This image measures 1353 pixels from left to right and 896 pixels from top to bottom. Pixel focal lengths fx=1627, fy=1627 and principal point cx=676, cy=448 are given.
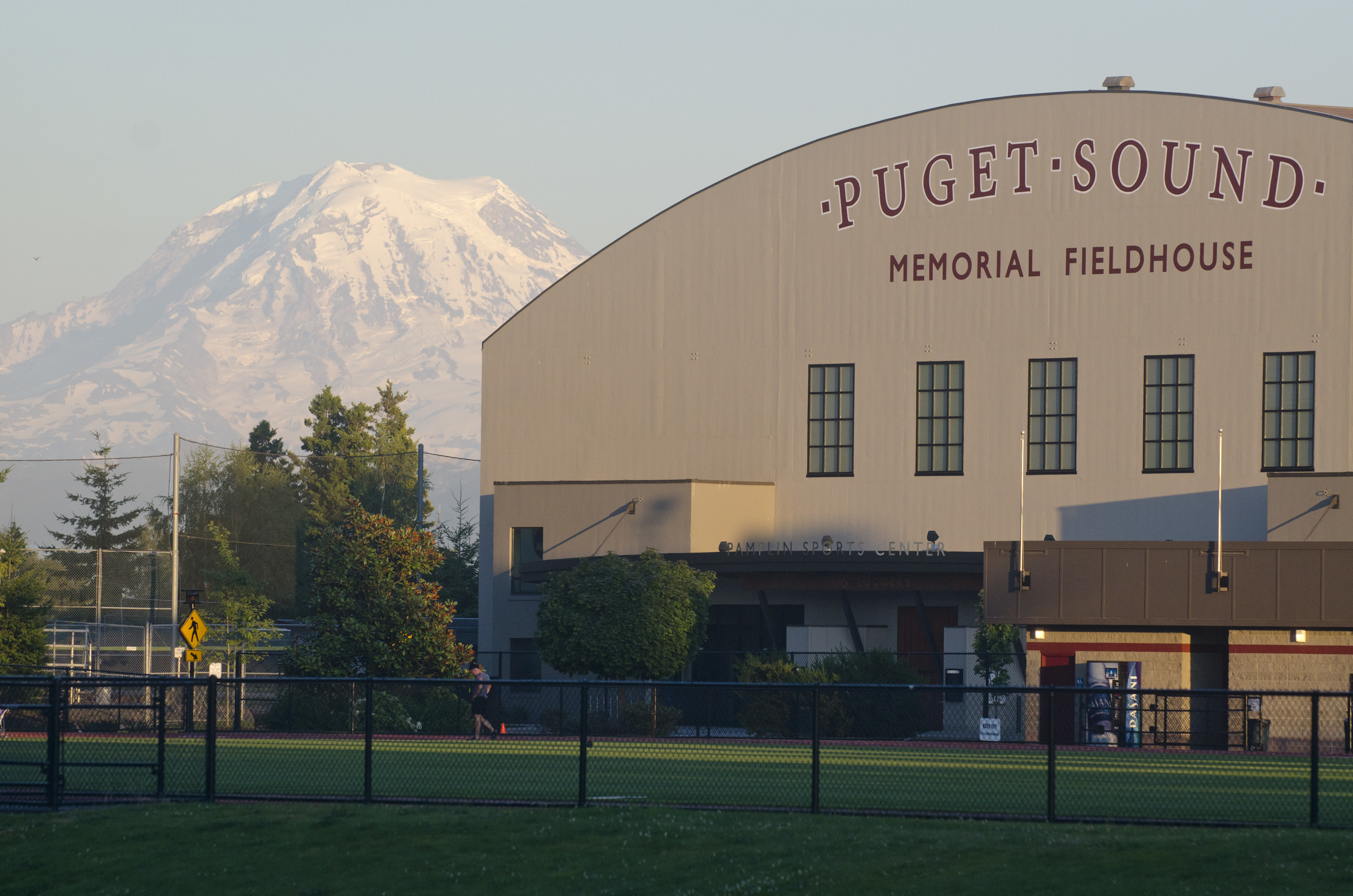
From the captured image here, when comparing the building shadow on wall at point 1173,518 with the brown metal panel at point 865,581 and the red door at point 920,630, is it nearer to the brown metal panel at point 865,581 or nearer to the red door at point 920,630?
the brown metal panel at point 865,581

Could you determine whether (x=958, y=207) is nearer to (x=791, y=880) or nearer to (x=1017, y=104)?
(x=1017, y=104)

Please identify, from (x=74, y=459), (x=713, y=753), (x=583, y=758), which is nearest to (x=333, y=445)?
(x=74, y=459)

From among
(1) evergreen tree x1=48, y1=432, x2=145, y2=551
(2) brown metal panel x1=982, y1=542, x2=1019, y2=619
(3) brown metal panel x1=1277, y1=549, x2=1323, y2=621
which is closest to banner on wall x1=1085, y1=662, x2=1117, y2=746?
(2) brown metal panel x1=982, y1=542, x2=1019, y2=619

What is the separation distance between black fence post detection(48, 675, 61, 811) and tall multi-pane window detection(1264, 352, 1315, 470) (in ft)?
114

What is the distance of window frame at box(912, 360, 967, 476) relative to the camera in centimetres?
4875

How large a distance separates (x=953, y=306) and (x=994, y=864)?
113 feet

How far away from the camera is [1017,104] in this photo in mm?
48750

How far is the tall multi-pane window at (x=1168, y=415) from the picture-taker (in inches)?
1823

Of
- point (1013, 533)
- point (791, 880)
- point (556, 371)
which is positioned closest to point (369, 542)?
point (556, 371)

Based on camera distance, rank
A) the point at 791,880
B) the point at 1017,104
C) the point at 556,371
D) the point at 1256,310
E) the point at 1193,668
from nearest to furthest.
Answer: the point at 791,880, the point at 1193,668, the point at 1256,310, the point at 1017,104, the point at 556,371

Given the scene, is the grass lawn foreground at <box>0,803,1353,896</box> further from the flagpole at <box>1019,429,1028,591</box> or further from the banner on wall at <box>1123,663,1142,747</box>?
the flagpole at <box>1019,429,1028,591</box>

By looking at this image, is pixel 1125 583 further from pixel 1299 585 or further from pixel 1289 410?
pixel 1289 410

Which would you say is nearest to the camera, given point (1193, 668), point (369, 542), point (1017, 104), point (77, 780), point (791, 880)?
point (791, 880)

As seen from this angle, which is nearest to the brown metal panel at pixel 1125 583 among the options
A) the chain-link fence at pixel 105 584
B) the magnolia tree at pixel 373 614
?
the magnolia tree at pixel 373 614
